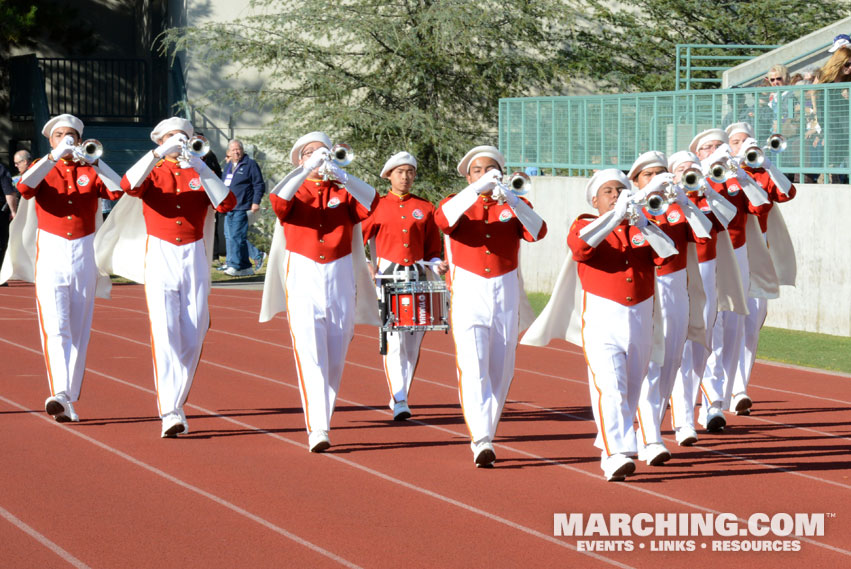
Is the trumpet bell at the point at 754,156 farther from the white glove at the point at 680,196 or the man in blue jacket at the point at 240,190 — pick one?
the man in blue jacket at the point at 240,190

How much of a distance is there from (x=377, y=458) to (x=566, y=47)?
1945cm

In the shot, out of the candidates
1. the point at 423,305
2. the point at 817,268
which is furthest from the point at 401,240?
the point at 817,268

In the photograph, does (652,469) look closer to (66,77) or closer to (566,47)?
(566,47)

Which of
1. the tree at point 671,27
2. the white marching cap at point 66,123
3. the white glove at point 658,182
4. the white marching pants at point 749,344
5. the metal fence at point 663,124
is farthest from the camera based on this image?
the tree at point 671,27

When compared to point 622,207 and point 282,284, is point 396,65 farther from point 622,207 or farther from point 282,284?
point 622,207

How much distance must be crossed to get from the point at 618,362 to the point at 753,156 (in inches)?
110

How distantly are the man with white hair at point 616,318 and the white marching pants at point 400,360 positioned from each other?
2414 mm

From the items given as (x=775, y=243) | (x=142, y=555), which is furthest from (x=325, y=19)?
(x=142, y=555)

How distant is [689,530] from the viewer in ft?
24.0

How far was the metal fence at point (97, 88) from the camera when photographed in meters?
31.5

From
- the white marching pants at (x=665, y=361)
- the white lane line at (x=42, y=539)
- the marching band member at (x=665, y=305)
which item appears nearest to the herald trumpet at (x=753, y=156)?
the marching band member at (x=665, y=305)

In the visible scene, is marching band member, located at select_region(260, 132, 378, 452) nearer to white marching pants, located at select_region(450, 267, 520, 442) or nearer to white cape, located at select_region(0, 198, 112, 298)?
white marching pants, located at select_region(450, 267, 520, 442)

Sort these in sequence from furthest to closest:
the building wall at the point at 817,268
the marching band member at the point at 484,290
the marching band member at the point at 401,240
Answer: the building wall at the point at 817,268 → the marching band member at the point at 401,240 → the marching band member at the point at 484,290

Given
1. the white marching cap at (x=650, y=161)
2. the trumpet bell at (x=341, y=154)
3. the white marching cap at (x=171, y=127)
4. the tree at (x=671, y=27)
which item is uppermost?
the tree at (x=671, y=27)
